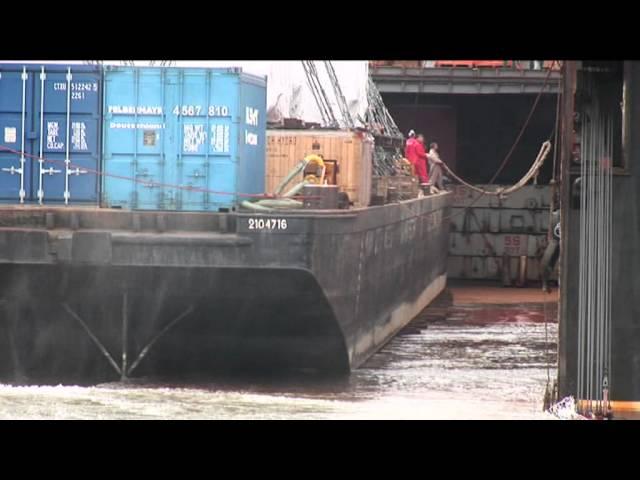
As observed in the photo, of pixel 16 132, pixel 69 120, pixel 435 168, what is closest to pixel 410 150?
pixel 435 168

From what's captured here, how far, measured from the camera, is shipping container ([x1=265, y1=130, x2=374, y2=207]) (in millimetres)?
21875

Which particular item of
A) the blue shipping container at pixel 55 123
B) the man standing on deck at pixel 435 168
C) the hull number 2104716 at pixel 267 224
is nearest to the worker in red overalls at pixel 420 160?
the man standing on deck at pixel 435 168

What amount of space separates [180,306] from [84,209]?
207cm

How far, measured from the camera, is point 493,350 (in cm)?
2400

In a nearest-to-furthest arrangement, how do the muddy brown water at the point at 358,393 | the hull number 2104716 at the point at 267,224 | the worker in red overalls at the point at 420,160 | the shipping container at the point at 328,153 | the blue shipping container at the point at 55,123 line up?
the muddy brown water at the point at 358,393
the hull number 2104716 at the point at 267,224
the blue shipping container at the point at 55,123
the shipping container at the point at 328,153
the worker in red overalls at the point at 420,160

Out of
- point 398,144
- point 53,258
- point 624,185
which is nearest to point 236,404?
point 53,258

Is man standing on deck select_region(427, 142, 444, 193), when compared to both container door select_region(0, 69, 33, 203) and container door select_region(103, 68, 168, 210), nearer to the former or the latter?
container door select_region(103, 68, 168, 210)

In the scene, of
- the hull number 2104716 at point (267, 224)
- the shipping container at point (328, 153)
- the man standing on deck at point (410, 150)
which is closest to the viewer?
the hull number 2104716 at point (267, 224)

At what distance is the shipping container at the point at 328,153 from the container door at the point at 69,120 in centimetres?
337

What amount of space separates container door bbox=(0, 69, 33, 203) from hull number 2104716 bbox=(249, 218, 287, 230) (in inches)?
147

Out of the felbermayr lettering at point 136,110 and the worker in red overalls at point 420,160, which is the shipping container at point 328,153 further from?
the worker in red overalls at point 420,160

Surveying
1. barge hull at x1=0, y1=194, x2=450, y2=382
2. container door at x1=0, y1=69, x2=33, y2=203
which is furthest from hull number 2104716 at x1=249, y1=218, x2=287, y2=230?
container door at x1=0, y1=69, x2=33, y2=203

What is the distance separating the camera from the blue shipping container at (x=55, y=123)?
19422 millimetres
